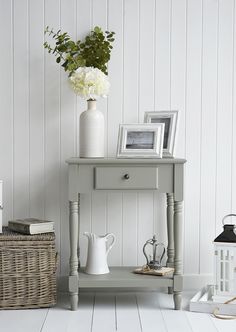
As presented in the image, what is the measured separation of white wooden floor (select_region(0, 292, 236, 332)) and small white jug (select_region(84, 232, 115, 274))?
190mm

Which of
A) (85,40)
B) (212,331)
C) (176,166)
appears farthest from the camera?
(85,40)

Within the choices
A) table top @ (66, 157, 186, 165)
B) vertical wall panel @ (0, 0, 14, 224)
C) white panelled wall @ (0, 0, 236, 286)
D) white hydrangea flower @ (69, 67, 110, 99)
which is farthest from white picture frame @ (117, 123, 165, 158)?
vertical wall panel @ (0, 0, 14, 224)

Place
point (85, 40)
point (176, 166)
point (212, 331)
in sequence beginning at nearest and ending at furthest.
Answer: point (212, 331), point (176, 166), point (85, 40)

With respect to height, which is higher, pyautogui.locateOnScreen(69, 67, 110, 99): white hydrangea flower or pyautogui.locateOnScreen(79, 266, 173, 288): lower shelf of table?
pyautogui.locateOnScreen(69, 67, 110, 99): white hydrangea flower

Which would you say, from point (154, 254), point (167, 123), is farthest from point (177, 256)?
point (167, 123)

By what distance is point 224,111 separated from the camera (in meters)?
3.66

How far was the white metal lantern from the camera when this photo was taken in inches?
128

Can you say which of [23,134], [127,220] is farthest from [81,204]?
[23,134]

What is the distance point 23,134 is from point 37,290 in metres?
0.94

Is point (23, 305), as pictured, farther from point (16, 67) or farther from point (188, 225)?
point (16, 67)

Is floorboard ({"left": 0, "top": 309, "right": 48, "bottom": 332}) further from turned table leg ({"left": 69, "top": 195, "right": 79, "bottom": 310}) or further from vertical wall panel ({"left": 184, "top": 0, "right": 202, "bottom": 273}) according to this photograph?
vertical wall panel ({"left": 184, "top": 0, "right": 202, "bottom": 273})

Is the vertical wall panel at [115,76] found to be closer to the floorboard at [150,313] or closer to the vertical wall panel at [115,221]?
the vertical wall panel at [115,221]

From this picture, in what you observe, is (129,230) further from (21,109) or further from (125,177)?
(21,109)

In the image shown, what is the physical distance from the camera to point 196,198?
3.68 meters
